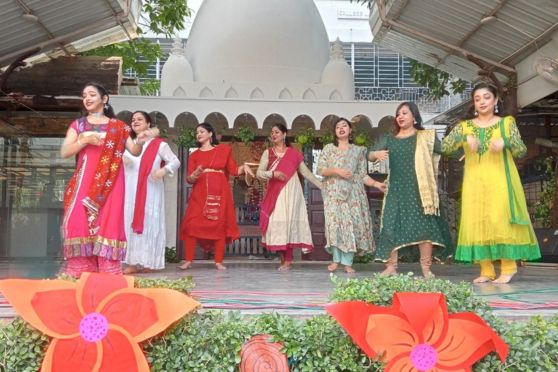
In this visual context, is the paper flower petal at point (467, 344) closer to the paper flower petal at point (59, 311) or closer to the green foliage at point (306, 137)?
the paper flower petal at point (59, 311)

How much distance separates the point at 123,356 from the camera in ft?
8.25

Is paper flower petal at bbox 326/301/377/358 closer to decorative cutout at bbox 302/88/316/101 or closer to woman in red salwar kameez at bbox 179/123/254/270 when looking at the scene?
woman in red salwar kameez at bbox 179/123/254/270

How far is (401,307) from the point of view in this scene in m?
2.66

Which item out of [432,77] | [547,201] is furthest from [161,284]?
[432,77]

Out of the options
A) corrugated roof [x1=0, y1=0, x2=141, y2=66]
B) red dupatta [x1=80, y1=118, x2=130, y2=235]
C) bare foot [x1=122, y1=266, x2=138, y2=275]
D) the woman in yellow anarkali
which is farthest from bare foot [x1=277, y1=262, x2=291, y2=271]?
corrugated roof [x1=0, y1=0, x2=141, y2=66]

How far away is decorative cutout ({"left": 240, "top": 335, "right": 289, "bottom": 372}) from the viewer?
8.45 feet

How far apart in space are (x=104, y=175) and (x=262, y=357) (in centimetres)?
228

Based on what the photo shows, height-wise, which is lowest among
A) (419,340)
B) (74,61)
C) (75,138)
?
(419,340)

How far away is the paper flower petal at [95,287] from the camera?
2.61 meters

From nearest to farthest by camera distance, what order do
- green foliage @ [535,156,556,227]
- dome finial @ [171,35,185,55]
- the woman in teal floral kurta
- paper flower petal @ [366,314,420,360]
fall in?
1. paper flower petal @ [366,314,420,360]
2. the woman in teal floral kurta
3. green foliage @ [535,156,556,227]
4. dome finial @ [171,35,185,55]

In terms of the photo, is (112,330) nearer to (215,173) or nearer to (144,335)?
(144,335)

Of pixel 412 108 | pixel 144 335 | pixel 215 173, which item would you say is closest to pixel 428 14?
pixel 412 108

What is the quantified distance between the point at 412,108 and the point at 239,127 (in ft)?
12.6

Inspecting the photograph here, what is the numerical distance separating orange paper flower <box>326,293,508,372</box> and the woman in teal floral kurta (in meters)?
3.68
